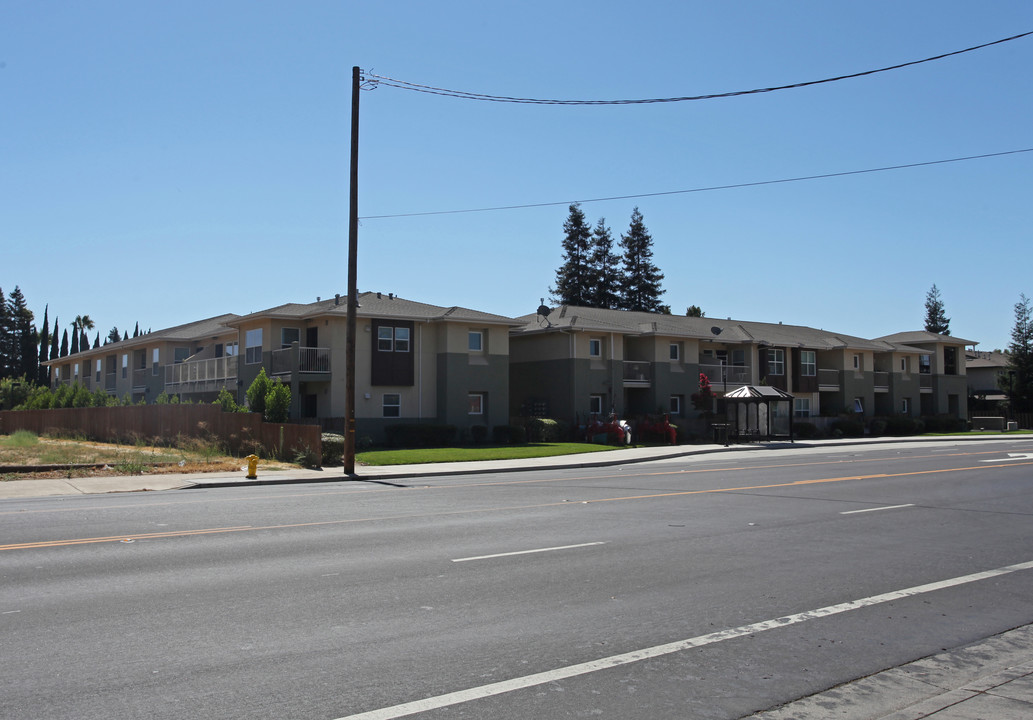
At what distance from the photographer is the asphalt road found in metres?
5.36

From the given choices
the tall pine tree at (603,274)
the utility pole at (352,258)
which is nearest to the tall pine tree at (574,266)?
the tall pine tree at (603,274)

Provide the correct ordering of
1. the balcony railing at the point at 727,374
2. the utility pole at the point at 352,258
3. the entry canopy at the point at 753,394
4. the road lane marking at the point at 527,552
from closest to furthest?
the road lane marking at the point at 527,552 < the utility pole at the point at 352,258 < the entry canopy at the point at 753,394 < the balcony railing at the point at 727,374

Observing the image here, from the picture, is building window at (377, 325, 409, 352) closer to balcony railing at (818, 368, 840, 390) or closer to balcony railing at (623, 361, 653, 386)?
balcony railing at (623, 361, 653, 386)

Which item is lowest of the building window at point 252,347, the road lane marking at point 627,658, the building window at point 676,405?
the road lane marking at point 627,658

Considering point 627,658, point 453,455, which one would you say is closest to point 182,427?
point 453,455

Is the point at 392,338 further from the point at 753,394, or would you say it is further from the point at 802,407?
the point at 802,407

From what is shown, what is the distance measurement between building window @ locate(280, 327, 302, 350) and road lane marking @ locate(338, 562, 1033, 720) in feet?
110

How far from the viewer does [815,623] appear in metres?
7.16

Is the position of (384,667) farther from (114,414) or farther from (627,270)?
(627,270)

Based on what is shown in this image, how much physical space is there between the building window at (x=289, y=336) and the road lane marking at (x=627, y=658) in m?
33.4

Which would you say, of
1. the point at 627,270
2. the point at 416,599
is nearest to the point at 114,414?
the point at 416,599

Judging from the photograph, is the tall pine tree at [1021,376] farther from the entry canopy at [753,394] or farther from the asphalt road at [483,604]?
the asphalt road at [483,604]

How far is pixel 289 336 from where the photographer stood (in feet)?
128

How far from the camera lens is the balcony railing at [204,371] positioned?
4162 cm
